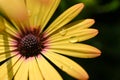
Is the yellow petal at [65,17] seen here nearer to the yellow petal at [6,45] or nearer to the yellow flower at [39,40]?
the yellow flower at [39,40]

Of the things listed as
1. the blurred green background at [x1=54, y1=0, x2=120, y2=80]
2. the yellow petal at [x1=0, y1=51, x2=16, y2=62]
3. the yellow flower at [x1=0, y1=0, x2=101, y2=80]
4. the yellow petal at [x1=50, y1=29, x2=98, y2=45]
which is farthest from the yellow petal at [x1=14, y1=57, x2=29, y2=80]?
the blurred green background at [x1=54, y1=0, x2=120, y2=80]

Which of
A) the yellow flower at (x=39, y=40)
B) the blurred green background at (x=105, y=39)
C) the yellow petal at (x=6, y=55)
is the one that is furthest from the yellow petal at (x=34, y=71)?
the blurred green background at (x=105, y=39)

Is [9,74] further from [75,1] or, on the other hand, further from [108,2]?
[108,2]

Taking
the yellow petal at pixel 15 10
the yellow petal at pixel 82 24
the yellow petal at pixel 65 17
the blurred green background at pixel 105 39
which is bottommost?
the blurred green background at pixel 105 39

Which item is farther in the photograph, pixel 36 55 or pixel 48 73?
pixel 36 55

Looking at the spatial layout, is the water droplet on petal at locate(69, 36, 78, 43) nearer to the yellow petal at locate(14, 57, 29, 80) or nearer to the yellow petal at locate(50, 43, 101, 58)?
the yellow petal at locate(50, 43, 101, 58)

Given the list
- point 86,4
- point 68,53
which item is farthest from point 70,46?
point 86,4
